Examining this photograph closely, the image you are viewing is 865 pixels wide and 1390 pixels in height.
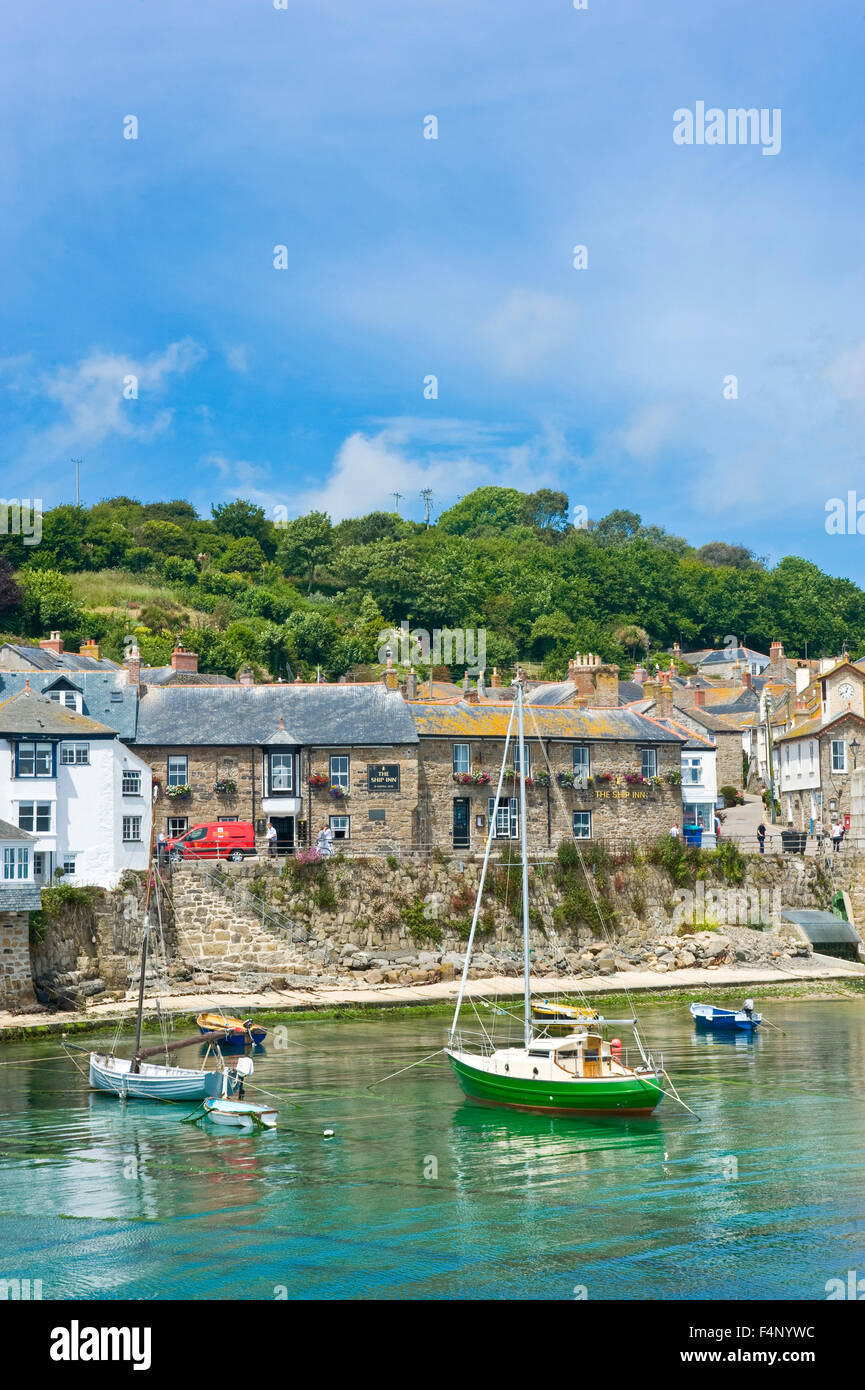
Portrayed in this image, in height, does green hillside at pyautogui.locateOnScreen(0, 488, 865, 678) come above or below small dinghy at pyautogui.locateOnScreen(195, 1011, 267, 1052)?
above

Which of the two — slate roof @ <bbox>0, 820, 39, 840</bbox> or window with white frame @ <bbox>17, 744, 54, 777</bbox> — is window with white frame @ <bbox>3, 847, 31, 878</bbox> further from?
window with white frame @ <bbox>17, 744, 54, 777</bbox>

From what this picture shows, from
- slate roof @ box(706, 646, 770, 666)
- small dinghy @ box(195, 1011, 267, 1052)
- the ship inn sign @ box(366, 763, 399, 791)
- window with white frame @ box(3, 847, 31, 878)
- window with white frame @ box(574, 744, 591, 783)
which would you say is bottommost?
small dinghy @ box(195, 1011, 267, 1052)

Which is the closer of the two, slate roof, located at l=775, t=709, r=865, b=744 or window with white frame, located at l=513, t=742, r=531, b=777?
window with white frame, located at l=513, t=742, r=531, b=777

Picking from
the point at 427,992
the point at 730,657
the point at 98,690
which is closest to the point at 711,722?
the point at 427,992

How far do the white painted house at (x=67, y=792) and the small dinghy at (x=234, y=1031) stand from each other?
1045 centimetres

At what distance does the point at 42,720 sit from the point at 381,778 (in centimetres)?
1334

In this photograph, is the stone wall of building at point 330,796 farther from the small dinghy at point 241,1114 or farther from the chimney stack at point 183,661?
the small dinghy at point 241,1114

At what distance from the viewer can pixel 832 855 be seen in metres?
60.9

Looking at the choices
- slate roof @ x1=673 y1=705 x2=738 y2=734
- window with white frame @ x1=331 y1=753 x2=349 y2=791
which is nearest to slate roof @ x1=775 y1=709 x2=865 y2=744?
slate roof @ x1=673 y1=705 x2=738 y2=734

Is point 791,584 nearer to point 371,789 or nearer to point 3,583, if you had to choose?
point 3,583

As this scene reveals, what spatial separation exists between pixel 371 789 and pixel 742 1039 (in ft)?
59.7

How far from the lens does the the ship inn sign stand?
5394 centimetres

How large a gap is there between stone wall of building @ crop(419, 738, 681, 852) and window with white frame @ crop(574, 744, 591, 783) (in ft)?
0.67

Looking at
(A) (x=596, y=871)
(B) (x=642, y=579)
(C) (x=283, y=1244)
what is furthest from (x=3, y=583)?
(C) (x=283, y=1244)
